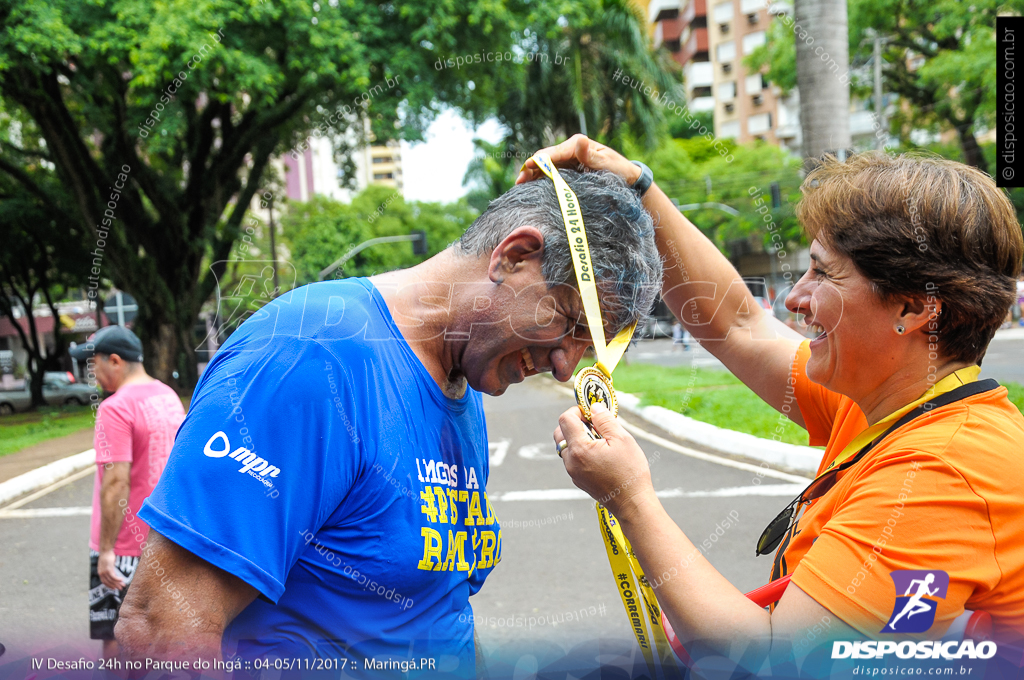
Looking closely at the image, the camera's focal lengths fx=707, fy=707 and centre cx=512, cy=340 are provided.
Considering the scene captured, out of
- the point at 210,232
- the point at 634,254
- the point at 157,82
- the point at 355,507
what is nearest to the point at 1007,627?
the point at 634,254

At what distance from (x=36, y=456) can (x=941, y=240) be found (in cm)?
278

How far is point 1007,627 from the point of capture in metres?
1.15

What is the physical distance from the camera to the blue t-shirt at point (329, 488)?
1.06 metres

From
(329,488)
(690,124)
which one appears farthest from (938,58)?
(329,488)

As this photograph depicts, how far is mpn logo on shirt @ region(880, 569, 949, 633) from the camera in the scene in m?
1.10

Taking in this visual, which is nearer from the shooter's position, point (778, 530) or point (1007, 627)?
point (1007, 627)

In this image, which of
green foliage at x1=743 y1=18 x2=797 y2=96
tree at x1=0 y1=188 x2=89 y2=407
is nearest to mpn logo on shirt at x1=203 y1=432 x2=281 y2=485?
tree at x1=0 y1=188 x2=89 y2=407

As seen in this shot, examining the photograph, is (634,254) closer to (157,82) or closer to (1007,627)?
(1007,627)

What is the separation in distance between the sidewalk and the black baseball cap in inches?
16.1

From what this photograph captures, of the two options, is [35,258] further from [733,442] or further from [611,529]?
[611,529]

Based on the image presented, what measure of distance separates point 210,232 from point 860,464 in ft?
22.9

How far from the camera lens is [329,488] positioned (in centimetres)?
113

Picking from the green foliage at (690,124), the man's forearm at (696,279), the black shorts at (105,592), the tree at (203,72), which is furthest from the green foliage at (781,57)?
the black shorts at (105,592)

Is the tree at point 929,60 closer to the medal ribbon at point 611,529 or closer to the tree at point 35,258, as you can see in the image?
the tree at point 35,258
